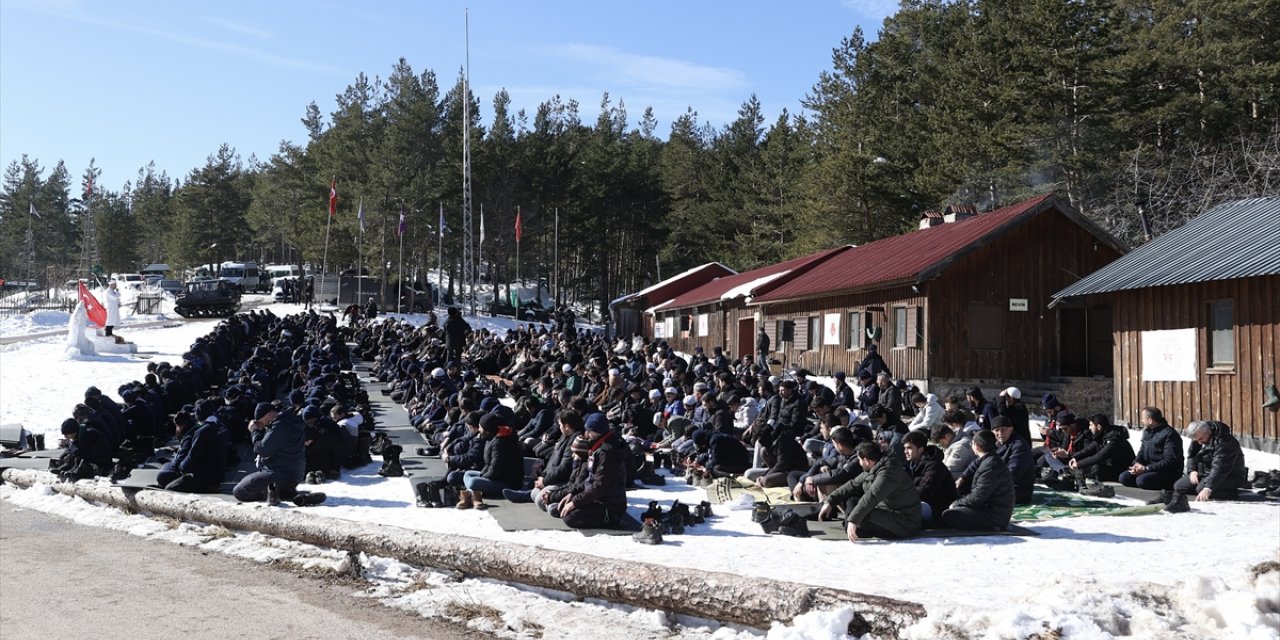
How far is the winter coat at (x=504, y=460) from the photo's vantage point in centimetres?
1160

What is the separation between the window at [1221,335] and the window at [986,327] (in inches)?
262

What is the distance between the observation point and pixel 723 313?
3766cm

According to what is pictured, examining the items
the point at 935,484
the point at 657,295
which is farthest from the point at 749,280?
the point at 935,484

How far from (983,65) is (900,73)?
32.2ft

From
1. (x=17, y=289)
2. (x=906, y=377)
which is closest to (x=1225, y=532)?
(x=906, y=377)

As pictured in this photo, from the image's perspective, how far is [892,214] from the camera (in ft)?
148

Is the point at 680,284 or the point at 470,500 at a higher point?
the point at 680,284

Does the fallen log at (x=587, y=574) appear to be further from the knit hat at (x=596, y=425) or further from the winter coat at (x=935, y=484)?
the winter coat at (x=935, y=484)

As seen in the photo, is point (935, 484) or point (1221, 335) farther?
point (1221, 335)

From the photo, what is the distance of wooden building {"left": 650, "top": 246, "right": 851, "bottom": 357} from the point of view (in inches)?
1366

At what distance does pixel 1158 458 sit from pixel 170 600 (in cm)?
1082

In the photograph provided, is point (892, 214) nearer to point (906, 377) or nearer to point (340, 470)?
point (906, 377)

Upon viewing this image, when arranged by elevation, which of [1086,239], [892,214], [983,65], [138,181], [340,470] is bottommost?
[340,470]

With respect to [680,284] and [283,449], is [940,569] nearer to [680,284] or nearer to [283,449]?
[283,449]
